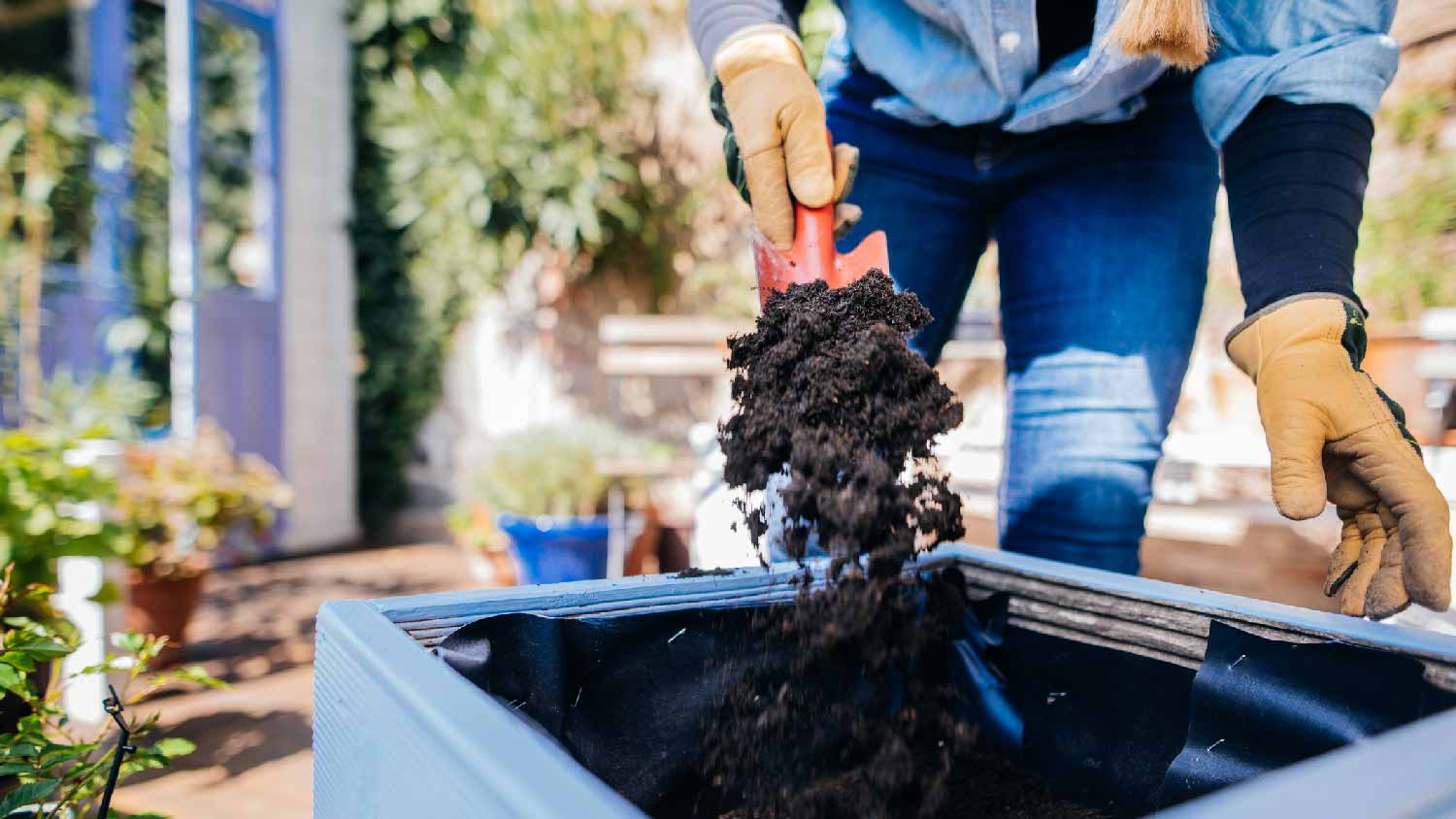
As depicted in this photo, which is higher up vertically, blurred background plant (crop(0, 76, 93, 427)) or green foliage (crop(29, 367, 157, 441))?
blurred background plant (crop(0, 76, 93, 427))

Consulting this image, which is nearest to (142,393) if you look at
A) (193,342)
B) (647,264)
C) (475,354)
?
(193,342)

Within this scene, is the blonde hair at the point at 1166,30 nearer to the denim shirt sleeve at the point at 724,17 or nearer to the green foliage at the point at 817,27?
the denim shirt sleeve at the point at 724,17

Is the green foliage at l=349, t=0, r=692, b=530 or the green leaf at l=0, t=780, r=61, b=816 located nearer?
the green leaf at l=0, t=780, r=61, b=816

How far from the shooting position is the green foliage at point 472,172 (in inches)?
171

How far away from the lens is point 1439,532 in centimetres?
77

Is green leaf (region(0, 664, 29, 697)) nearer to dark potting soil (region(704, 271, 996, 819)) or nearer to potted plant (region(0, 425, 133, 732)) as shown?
potted plant (region(0, 425, 133, 732))

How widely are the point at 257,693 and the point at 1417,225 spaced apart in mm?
4443

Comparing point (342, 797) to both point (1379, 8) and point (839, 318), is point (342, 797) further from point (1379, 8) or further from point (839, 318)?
point (1379, 8)

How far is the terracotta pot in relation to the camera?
2.49 metres

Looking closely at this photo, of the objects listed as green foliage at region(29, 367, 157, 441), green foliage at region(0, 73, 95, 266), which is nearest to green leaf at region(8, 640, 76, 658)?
green foliage at region(29, 367, 157, 441)

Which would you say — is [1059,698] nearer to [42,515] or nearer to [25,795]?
[25,795]

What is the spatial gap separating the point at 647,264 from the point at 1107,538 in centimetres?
382

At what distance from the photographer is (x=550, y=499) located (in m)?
3.41

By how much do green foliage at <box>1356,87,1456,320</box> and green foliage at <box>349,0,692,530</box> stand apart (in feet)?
10.0
